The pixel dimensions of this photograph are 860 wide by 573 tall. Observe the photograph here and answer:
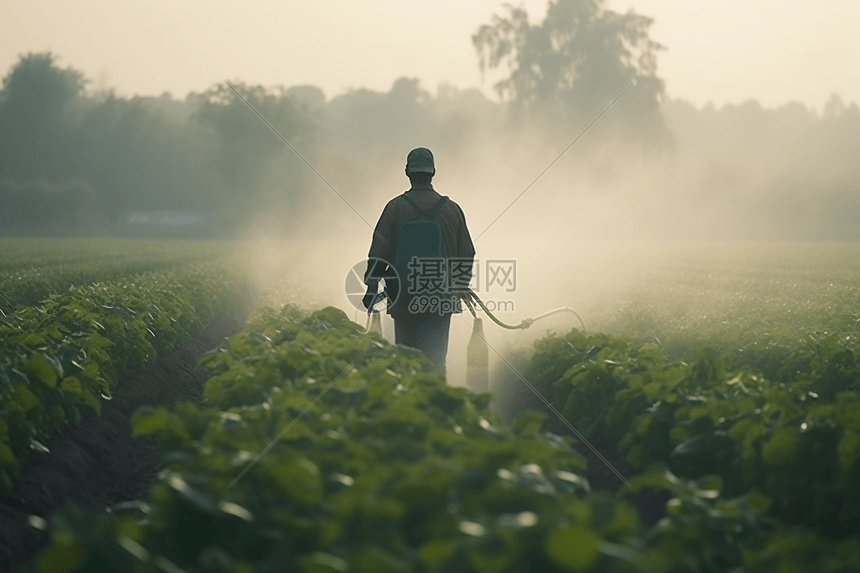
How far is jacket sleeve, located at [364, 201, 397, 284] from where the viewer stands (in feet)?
25.5

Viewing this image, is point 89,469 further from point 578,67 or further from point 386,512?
point 578,67

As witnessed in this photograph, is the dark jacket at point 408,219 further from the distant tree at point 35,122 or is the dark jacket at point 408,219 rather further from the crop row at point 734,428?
the distant tree at point 35,122

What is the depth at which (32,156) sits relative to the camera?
9619 cm

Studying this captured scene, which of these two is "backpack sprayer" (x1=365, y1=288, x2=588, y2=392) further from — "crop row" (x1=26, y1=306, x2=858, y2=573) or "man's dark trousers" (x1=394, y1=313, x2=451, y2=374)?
"crop row" (x1=26, y1=306, x2=858, y2=573)

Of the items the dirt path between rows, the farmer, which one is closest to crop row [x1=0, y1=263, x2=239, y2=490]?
the dirt path between rows

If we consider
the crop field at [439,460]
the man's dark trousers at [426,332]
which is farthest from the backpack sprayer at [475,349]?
the crop field at [439,460]

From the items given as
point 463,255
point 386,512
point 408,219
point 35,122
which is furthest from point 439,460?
point 35,122

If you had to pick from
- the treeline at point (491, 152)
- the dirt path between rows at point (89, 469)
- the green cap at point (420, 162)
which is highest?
the treeline at point (491, 152)

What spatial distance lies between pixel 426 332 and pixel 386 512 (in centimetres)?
538

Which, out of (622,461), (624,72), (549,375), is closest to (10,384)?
(622,461)

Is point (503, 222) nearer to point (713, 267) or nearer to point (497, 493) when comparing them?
point (713, 267)

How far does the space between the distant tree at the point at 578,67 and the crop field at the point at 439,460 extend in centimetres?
5724

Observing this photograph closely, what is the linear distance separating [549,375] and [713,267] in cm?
2831

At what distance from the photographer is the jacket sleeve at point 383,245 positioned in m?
7.76
